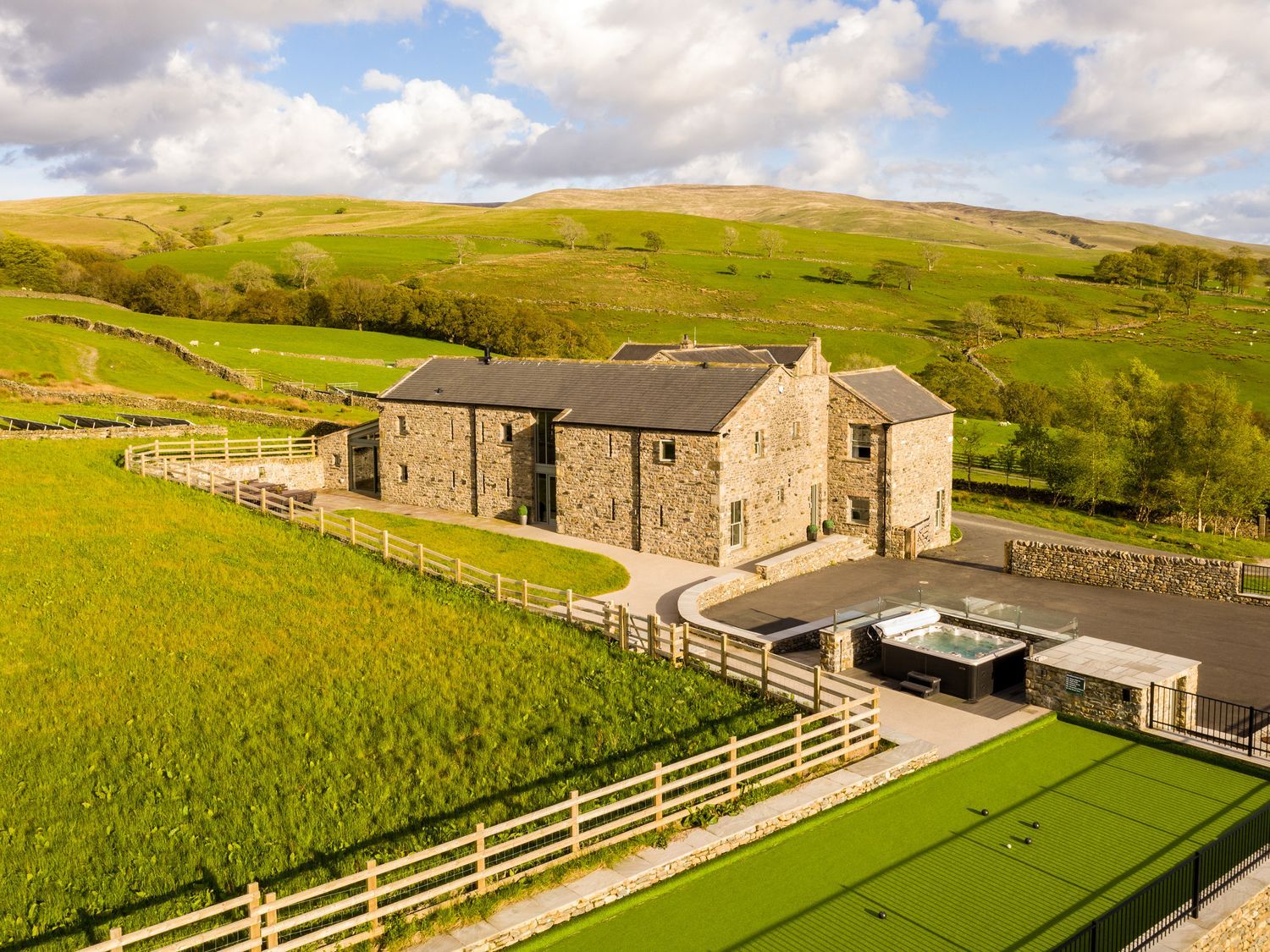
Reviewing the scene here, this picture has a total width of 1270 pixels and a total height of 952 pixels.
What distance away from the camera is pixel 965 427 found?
7225 cm

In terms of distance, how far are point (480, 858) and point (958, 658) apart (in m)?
13.1

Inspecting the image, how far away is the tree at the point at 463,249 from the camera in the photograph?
15450 cm

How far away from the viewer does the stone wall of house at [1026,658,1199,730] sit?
19.6 m

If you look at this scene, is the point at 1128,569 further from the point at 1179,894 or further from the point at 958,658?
the point at 1179,894

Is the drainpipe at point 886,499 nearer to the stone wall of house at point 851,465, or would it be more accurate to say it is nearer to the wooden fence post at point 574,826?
the stone wall of house at point 851,465

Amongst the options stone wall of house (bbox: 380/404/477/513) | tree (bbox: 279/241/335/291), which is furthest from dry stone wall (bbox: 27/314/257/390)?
tree (bbox: 279/241/335/291)

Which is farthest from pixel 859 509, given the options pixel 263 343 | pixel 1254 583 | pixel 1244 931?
pixel 263 343

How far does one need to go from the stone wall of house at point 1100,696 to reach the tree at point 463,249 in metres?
142

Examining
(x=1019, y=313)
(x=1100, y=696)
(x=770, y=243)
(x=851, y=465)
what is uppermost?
(x=770, y=243)

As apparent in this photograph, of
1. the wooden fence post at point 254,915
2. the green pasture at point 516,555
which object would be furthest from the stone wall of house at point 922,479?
the wooden fence post at point 254,915

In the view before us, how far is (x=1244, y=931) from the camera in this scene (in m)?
13.5

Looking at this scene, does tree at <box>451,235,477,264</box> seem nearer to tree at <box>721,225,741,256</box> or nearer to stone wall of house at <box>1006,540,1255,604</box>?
tree at <box>721,225,741,256</box>

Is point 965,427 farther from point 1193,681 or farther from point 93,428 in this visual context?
point 93,428

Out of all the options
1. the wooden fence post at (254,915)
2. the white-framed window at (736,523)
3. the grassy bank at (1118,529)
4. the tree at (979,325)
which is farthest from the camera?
the tree at (979,325)
